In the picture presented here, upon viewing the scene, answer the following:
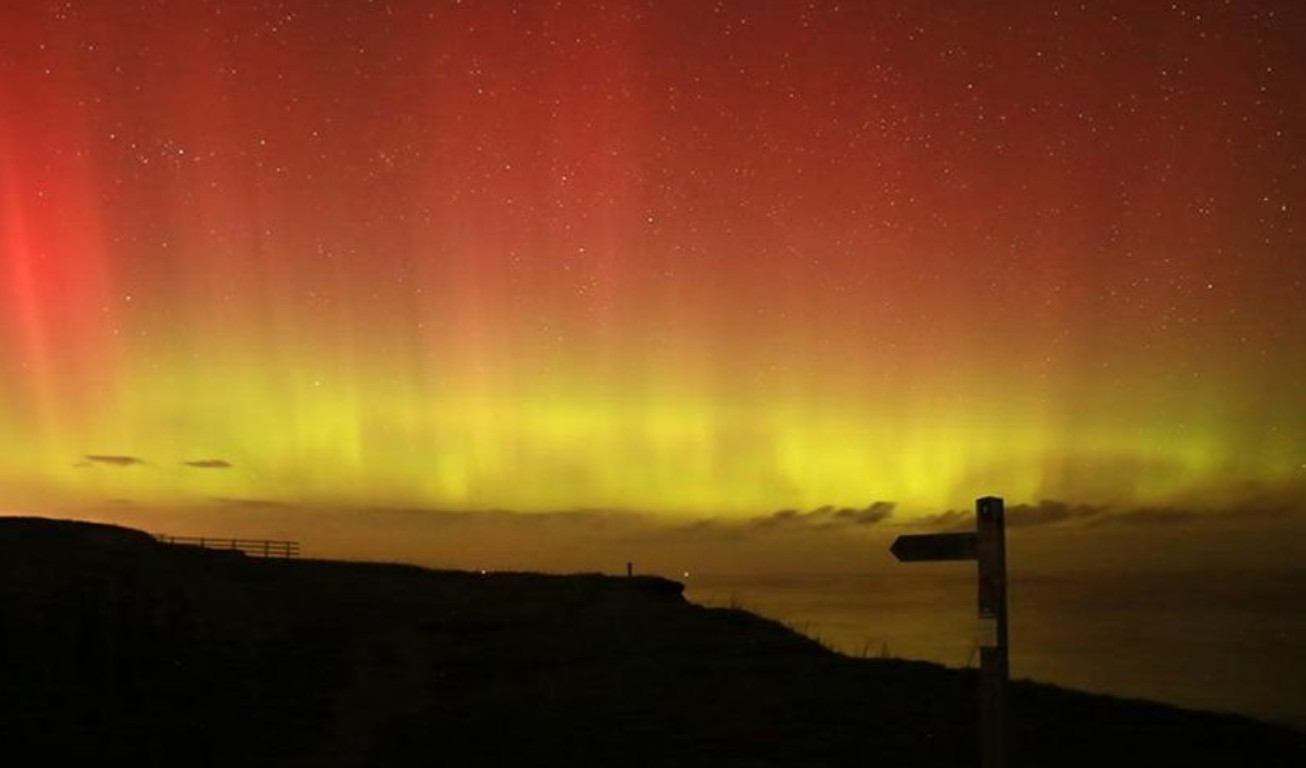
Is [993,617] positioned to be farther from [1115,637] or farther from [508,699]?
[1115,637]

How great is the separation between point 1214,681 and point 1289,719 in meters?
20.0

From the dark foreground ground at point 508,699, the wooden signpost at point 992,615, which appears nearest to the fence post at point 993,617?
the wooden signpost at point 992,615

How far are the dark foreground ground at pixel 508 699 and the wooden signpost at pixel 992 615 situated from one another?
14.9ft

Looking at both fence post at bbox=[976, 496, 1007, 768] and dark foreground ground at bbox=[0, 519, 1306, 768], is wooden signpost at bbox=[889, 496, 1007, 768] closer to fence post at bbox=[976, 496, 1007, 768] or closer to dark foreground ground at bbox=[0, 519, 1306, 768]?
fence post at bbox=[976, 496, 1007, 768]

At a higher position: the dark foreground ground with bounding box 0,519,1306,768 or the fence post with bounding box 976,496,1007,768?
the fence post with bounding box 976,496,1007,768

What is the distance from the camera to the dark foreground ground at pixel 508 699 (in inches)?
535

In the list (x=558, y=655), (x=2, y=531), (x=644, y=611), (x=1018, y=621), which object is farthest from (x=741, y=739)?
(x=1018, y=621)

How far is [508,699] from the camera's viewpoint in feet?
58.4

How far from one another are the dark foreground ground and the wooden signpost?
4.54 m

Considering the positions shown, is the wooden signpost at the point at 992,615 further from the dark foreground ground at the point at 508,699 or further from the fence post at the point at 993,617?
the dark foreground ground at the point at 508,699

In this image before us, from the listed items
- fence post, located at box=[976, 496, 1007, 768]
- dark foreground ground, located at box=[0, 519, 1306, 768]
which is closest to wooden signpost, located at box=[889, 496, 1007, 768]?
fence post, located at box=[976, 496, 1007, 768]

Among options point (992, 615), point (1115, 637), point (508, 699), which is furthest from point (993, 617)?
point (1115, 637)

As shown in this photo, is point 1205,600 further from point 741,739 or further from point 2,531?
point 741,739

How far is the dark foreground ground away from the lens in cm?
1360
